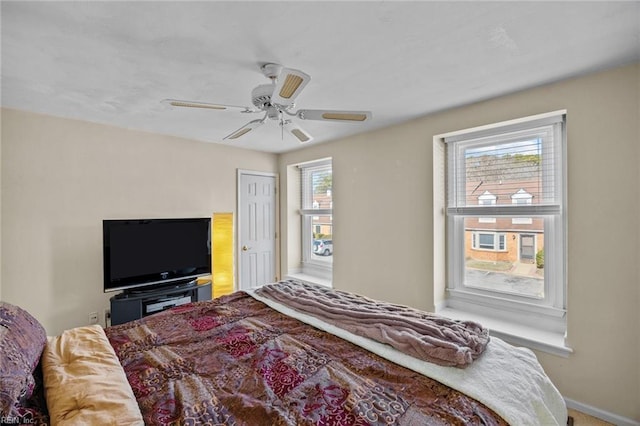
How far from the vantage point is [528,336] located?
2.37m

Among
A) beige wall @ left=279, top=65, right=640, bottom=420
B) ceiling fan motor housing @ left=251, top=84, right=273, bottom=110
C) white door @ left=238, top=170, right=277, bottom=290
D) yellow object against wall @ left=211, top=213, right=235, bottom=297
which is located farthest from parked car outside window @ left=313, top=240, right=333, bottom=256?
ceiling fan motor housing @ left=251, top=84, right=273, bottom=110

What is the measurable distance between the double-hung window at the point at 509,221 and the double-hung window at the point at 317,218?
1.79 meters

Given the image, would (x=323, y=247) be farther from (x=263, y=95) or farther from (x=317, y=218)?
(x=263, y=95)

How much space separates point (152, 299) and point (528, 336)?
137 inches

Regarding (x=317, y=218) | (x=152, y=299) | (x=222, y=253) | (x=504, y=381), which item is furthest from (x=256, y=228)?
(x=504, y=381)

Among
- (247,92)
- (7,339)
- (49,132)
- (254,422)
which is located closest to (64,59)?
(247,92)

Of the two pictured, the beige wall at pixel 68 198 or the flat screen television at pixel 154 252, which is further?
the flat screen television at pixel 154 252

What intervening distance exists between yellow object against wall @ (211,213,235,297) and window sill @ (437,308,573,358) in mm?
2993

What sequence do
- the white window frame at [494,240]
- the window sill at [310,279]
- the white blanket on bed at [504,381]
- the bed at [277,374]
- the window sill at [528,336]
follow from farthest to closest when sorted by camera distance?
the window sill at [310,279]
the white window frame at [494,240]
the window sill at [528,336]
the white blanket on bed at [504,381]
the bed at [277,374]

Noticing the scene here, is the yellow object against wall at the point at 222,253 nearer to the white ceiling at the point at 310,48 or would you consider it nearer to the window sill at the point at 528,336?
the white ceiling at the point at 310,48

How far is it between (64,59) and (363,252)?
3093 mm

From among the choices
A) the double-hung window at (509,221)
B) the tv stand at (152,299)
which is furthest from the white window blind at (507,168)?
the tv stand at (152,299)

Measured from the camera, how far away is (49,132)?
2.86 metres

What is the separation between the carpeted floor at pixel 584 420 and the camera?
202 cm
